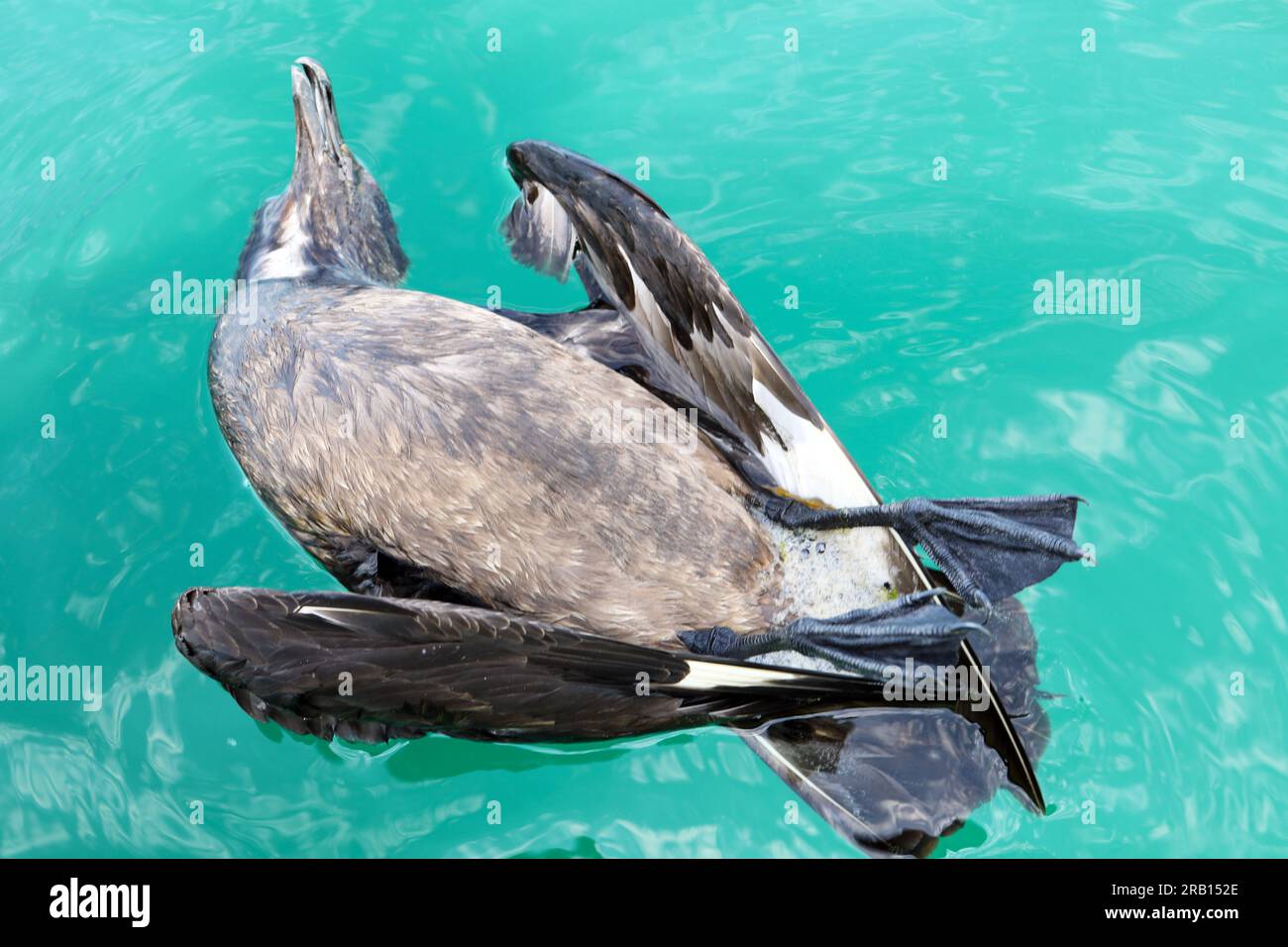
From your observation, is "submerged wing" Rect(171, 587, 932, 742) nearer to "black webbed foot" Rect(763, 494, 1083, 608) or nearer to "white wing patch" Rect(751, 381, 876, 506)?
"black webbed foot" Rect(763, 494, 1083, 608)

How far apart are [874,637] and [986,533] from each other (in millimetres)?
408

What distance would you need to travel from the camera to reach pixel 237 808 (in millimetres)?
3256

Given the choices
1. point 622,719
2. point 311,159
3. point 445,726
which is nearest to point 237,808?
point 445,726

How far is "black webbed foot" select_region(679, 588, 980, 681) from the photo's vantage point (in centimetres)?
260

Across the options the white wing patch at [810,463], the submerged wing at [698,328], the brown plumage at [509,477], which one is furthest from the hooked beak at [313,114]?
the white wing patch at [810,463]

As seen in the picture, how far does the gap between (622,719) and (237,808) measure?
1.26 metres

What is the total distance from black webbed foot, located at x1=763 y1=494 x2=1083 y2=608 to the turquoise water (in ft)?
1.86

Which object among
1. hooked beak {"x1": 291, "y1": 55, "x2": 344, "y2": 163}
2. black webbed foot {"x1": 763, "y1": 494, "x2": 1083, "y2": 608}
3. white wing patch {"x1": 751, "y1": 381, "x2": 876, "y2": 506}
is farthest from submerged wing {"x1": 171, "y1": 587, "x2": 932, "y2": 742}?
hooked beak {"x1": 291, "y1": 55, "x2": 344, "y2": 163}

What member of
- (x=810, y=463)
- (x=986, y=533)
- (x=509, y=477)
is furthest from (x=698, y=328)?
(x=986, y=533)

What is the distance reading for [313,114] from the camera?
3645 millimetres

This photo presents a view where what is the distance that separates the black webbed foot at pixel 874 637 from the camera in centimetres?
260

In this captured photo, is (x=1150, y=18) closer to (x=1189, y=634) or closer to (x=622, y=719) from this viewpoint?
(x=1189, y=634)

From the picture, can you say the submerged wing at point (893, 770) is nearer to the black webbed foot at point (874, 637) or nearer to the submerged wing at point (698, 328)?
the black webbed foot at point (874, 637)

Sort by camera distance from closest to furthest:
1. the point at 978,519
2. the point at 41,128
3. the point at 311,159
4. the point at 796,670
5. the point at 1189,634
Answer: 1. the point at 796,670
2. the point at 978,519
3. the point at 1189,634
4. the point at 311,159
5. the point at 41,128
